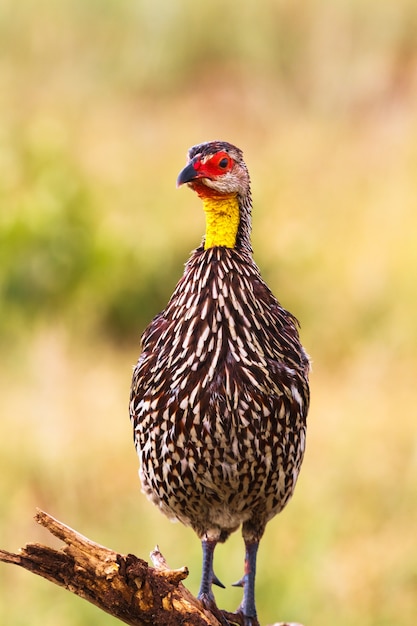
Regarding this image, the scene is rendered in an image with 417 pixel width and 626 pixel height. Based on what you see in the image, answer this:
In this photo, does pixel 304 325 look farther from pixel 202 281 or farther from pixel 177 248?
pixel 202 281

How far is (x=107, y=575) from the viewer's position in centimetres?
421

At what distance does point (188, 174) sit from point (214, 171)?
10 centimetres

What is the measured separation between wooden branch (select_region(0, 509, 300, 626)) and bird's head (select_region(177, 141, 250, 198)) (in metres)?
1.17

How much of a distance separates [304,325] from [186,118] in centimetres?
378

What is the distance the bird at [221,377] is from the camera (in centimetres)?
450

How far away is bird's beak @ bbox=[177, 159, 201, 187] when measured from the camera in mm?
4391

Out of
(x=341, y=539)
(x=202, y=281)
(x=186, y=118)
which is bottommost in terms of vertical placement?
(x=202, y=281)

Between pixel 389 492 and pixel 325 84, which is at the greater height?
pixel 325 84

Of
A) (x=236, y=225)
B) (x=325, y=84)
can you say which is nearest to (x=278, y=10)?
(x=325, y=84)

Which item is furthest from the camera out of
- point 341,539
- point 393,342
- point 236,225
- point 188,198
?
point 188,198

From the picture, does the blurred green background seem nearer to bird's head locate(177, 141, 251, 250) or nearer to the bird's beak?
bird's head locate(177, 141, 251, 250)

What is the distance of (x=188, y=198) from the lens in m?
11.5

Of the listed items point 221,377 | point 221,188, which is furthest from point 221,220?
point 221,377

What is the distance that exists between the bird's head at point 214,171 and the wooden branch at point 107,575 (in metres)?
1.17
